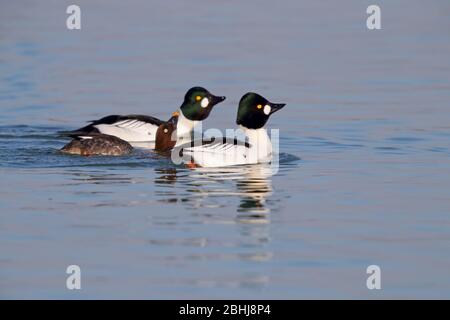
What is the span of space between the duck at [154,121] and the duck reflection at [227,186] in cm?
327

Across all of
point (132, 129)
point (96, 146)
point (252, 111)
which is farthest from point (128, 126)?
point (252, 111)

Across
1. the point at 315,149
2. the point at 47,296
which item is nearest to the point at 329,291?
the point at 47,296

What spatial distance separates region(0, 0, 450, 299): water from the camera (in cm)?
1105

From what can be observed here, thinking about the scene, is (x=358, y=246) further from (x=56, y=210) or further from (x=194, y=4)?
(x=194, y=4)

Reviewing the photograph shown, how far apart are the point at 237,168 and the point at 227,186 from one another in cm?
148

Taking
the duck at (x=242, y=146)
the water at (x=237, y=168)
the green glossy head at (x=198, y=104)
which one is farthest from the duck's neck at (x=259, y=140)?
the green glossy head at (x=198, y=104)

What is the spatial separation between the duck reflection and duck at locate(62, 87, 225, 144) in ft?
10.7

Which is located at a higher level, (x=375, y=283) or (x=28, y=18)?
(x=28, y=18)

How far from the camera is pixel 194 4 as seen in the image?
36.4 metres

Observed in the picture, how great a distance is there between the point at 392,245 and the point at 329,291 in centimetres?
171

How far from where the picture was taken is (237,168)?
54.6 ft

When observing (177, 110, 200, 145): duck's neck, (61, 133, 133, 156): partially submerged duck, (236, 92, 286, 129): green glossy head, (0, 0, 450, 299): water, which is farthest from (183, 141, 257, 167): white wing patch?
(177, 110, 200, 145): duck's neck

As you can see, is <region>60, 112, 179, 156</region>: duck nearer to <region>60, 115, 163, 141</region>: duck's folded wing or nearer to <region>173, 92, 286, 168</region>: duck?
<region>173, 92, 286, 168</region>: duck

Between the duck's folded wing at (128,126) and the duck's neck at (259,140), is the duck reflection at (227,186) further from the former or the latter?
the duck's folded wing at (128,126)
